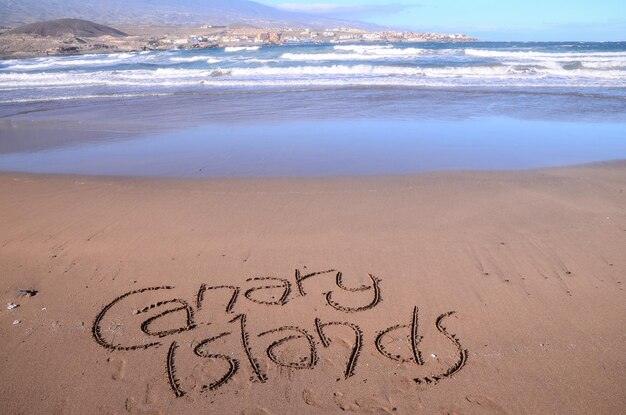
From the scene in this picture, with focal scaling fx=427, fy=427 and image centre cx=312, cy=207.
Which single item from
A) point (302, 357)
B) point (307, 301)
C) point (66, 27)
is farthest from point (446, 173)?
point (66, 27)

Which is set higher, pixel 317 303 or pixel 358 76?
pixel 358 76

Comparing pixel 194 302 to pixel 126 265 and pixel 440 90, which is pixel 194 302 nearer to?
pixel 126 265

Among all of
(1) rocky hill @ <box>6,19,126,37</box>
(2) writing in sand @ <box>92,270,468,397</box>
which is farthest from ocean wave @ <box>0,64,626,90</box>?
(1) rocky hill @ <box>6,19,126,37</box>

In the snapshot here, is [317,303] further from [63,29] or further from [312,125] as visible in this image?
[63,29]

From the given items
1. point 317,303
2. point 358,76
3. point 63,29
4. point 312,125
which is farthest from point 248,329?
point 63,29

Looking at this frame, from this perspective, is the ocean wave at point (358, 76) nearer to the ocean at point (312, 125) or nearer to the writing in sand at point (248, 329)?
the ocean at point (312, 125)

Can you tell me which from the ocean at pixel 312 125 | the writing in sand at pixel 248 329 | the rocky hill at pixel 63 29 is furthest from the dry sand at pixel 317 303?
the rocky hill at pixel 63 29

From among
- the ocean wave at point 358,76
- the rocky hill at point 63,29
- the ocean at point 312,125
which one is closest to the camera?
the ocean at point 312,125
